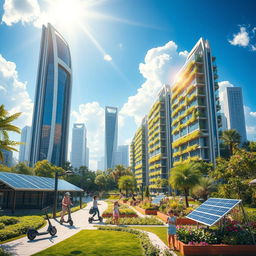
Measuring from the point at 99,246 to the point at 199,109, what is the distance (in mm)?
52972

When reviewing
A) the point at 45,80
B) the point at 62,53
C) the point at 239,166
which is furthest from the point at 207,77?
the point at 62,53

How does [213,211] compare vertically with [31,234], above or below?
above

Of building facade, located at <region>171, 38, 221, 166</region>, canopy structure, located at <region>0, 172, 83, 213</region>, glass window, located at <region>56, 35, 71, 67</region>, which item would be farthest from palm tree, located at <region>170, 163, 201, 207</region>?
glass window, located at <region>56, 35, 71, 67</region>

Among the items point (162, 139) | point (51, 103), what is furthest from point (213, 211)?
point (51, 103)

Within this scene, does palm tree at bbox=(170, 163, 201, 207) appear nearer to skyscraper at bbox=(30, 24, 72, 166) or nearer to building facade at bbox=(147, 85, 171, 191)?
building facade at bbox=(147, 85, 171, 191)

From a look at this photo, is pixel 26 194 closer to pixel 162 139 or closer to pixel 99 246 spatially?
pixel 99 246

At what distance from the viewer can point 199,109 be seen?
57938 millimetres

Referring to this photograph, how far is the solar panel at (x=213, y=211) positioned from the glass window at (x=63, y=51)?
6643 inches

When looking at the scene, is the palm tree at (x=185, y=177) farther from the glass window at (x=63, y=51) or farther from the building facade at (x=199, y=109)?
the glass window at (x=63, y=51)

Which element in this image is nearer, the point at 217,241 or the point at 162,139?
the point at 217,241

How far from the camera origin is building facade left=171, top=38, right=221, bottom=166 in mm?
54906

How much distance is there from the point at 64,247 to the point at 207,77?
57819 mm

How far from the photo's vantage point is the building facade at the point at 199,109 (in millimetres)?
54906

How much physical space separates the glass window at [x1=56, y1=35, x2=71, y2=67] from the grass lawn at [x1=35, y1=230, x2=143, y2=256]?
167489mm
